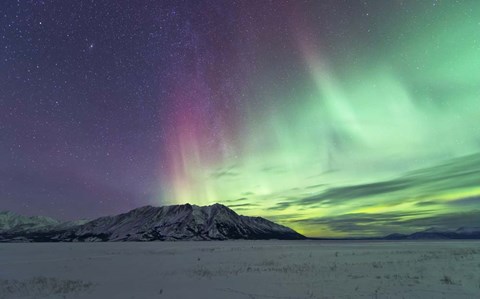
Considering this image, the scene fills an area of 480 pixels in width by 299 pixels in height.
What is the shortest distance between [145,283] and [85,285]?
3.57 meters

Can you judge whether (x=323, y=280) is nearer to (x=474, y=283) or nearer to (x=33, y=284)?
(x=474, y=283)

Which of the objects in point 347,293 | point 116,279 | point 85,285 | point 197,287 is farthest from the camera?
point 116,279

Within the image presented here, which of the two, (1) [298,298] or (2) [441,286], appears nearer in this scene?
(1) [298,298]

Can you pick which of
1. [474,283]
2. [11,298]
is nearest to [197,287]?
[11,298]

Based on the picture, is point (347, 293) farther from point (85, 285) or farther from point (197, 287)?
point (85, 285)

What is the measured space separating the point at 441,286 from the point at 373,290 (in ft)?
13.9

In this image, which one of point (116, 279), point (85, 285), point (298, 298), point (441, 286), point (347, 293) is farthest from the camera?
point (116, 279)

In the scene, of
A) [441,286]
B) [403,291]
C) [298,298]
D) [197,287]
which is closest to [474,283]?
[441,286]

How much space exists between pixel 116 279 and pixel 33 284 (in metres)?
5.07

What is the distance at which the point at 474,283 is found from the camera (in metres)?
18.9

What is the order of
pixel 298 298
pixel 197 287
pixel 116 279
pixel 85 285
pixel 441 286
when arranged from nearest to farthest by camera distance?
1. pixel 298 298
2. pixel 441 286
3. pixel 197 287
4. pixel 85 285
5. pixel 116 279

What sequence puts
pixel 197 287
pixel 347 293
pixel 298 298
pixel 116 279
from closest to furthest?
pixel 298 298 < pixel 347 293 < pixel 197 287 < pixel 116 279

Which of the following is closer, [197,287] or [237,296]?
[237,296]

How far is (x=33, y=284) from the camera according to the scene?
70.0 feet
